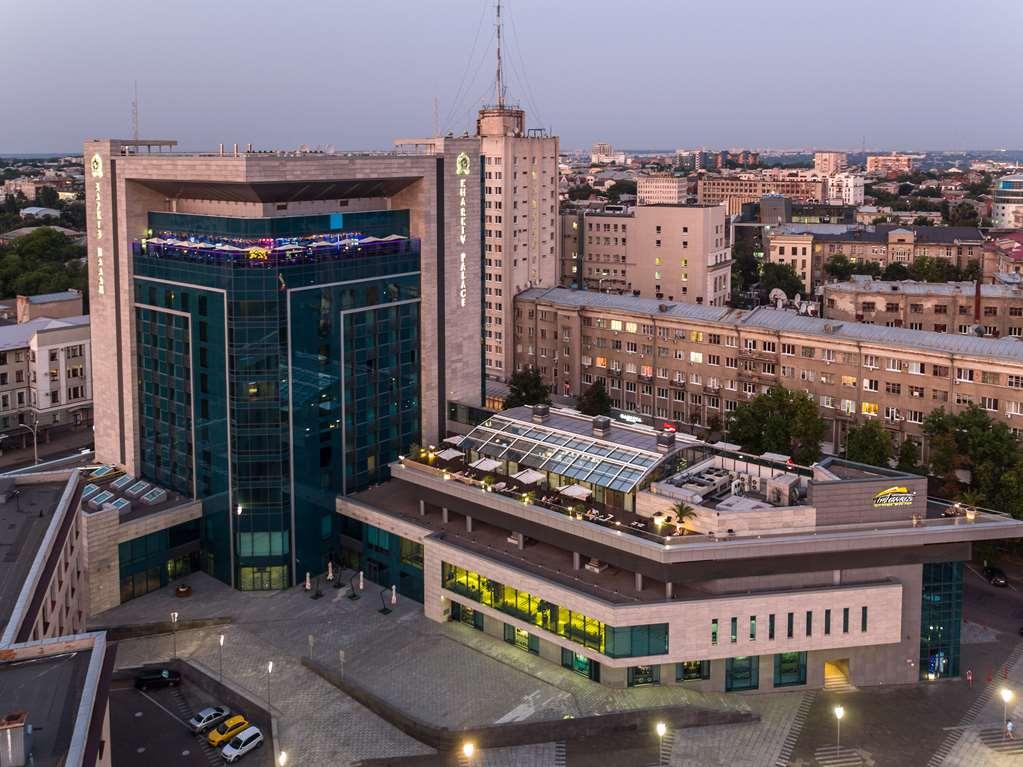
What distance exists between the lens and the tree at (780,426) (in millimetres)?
87500

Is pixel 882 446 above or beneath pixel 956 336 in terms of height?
beneath

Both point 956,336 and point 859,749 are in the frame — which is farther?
point 956,336

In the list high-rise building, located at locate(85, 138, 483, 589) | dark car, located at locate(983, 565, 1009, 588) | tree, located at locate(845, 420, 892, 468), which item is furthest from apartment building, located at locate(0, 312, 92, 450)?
dark car, located at locate(983, 565, 1009, 588)

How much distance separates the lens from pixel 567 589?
198 ft

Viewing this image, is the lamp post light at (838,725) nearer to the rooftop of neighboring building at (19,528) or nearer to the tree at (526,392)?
the rooftop of neighboring building at (19,528)

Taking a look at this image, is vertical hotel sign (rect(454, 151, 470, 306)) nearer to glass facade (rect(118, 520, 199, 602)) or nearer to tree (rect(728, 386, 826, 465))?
tree (rect(728, 386, 826, 465))

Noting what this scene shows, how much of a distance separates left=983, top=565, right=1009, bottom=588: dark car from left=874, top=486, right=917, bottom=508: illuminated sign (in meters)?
20.9

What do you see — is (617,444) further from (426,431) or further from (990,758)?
(990,758)

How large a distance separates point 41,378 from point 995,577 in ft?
324

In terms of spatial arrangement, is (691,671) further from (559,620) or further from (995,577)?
(995,577)

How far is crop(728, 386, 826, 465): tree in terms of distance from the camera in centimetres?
8750

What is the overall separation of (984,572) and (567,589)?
128ft

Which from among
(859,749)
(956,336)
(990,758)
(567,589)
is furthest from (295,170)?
(956,336)

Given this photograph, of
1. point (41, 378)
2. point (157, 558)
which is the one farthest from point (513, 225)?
point (157, 558)
